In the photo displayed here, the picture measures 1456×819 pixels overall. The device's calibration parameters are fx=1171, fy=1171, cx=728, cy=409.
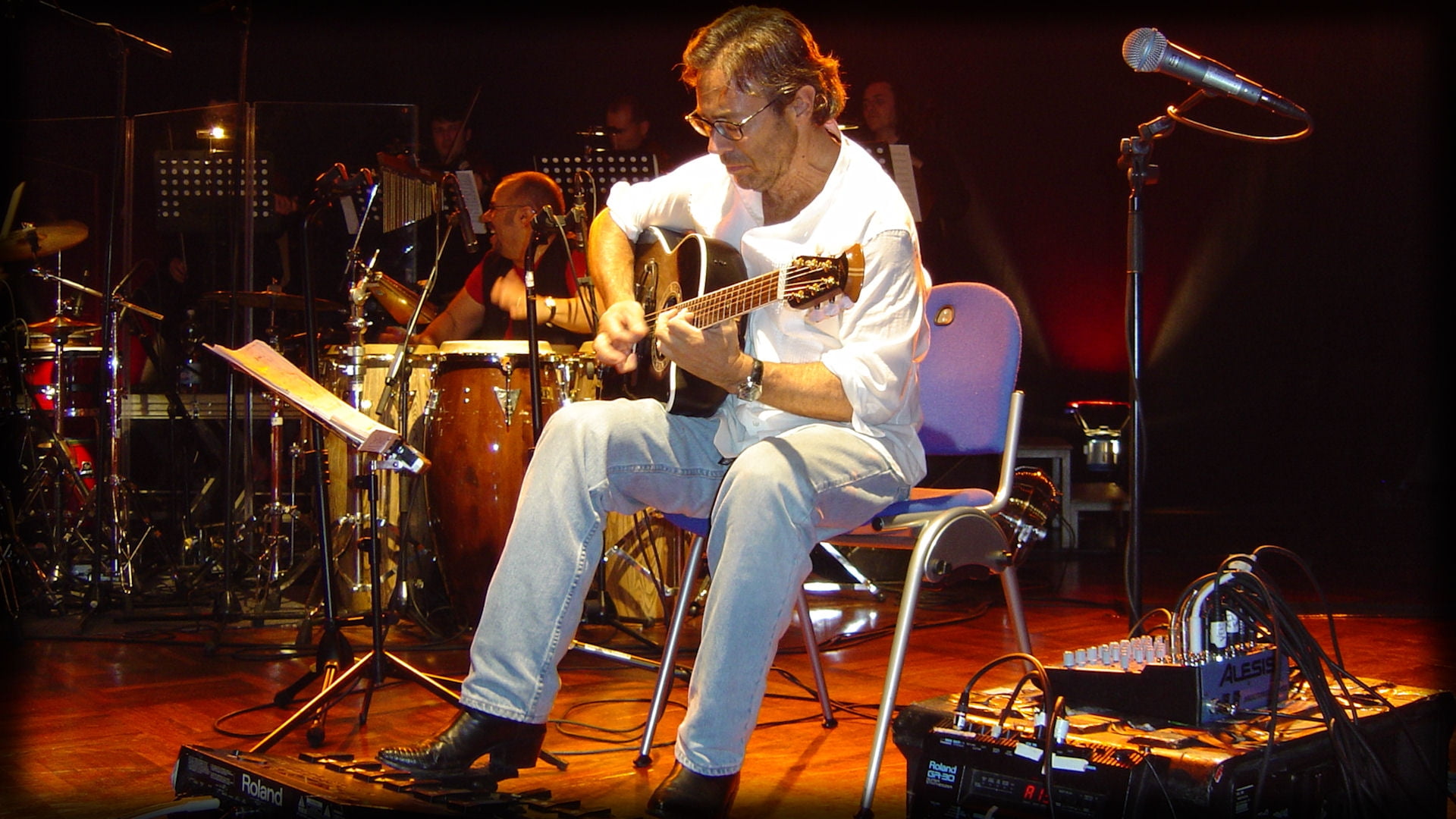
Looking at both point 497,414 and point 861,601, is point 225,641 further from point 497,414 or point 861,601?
point 861,601

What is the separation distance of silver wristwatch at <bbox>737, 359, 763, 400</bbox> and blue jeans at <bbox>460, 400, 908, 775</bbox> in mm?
85

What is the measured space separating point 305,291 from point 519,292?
6.11 ft

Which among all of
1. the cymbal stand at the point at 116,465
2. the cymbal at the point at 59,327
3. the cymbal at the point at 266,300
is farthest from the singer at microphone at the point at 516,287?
→ the cymbal at the point at 59,327

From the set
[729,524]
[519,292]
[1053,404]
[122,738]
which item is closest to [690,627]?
[519,292]

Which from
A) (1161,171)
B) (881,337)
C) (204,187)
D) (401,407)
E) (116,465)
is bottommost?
(116,465)

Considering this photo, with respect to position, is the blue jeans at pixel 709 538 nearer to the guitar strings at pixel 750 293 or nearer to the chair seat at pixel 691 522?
the chair seat at pixel 691 522

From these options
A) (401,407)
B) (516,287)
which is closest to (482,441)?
(401,407)

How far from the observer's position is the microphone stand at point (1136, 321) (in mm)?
2291

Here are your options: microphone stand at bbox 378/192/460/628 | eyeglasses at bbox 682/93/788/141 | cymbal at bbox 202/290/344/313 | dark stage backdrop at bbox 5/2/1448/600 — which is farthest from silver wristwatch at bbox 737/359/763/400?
dark stage backdrop at bbox 5/2/1448/600

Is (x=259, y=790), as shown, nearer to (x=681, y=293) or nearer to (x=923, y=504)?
(x=681, y=293)

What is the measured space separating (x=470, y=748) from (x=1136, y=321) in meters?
1.50

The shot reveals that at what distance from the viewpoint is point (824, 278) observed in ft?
6.08

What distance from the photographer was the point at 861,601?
172 inches

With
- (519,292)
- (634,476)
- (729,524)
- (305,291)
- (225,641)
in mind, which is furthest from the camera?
(519,292)
